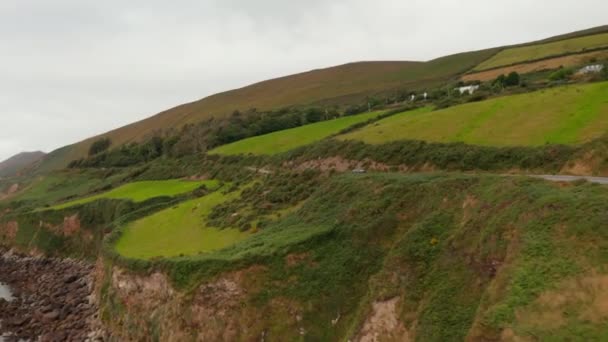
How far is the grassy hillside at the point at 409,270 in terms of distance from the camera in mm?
16234

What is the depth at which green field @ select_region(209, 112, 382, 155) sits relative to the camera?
7036cm

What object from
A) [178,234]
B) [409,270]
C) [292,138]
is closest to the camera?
[409,270]

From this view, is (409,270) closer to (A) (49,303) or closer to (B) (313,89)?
(A) (49,303)

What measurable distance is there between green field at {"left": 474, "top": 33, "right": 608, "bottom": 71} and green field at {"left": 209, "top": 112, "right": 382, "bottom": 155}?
142 feet

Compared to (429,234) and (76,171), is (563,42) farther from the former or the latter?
(76,171)

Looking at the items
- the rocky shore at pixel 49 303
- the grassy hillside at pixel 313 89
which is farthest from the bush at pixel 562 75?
the rocky shore at pixel 49 303

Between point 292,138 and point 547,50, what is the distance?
59.7 m

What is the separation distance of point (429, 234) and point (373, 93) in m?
107

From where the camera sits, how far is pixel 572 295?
607 inches

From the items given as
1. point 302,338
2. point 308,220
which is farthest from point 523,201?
point 308,220

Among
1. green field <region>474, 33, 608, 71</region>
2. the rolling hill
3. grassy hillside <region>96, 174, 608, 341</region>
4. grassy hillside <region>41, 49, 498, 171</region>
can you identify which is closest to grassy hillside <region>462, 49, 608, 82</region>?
green field <region>474, 33, 608, 71</region>

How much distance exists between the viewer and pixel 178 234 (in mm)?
40625

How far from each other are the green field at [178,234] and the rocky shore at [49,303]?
658cm

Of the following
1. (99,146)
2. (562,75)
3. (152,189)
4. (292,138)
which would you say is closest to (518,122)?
(562,75)
